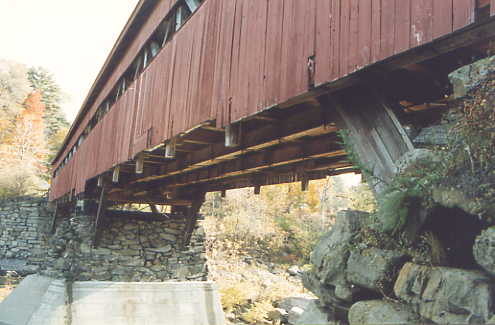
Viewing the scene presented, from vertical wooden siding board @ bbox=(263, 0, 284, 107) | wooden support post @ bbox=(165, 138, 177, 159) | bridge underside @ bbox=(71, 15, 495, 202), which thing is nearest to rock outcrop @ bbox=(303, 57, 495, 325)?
bridge underside @ bbox=(71, 15, 495, 202)

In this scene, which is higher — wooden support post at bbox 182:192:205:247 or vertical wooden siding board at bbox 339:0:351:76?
vertical wooden siding board at bbox 339:0:351:76

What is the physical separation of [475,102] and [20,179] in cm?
2083

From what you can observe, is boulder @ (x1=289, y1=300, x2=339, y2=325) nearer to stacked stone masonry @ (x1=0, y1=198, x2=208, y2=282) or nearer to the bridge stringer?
the bridge stringer

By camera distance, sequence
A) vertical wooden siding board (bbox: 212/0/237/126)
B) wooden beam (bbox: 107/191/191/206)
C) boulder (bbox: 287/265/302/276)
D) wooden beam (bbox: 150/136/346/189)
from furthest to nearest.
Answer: boulder (bbox: 287/265/302/276), wooden beam (bbox: 107/191/191/206), wooden beam (bbox: 150/136/346/189), vertical wooden siding board (bbox: 212/0/237/126)

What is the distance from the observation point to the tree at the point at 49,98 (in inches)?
1380

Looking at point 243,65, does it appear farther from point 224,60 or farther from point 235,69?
point 224,60

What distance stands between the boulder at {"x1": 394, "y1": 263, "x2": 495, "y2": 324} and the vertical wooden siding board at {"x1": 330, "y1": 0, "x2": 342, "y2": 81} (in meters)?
1.20

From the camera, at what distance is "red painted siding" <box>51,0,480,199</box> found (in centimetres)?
204

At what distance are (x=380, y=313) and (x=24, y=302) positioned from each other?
29.1 feet

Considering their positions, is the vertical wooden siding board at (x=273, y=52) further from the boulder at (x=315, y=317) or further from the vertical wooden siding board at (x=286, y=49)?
the boulder at (x=315, y=317)

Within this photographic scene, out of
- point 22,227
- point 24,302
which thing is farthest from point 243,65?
point 22,227

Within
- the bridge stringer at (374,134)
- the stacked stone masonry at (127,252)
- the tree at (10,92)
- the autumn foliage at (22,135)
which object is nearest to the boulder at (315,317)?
the bridge stringer at (374,134)

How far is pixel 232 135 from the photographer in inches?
143

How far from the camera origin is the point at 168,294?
9234 millimetres
